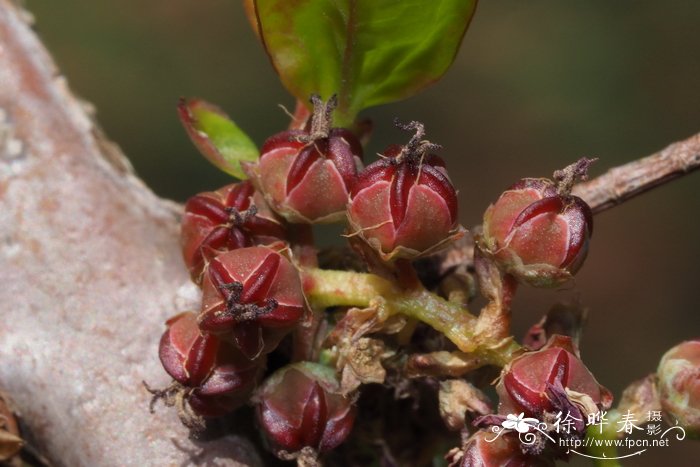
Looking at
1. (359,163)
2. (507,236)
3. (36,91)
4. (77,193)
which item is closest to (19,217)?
(77,193)

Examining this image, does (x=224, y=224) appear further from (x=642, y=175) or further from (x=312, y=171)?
(x=642, y=175)

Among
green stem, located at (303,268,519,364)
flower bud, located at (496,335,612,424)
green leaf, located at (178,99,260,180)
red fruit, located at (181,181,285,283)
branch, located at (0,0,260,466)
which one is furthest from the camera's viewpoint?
green leaf, located at (178,99,260,180)

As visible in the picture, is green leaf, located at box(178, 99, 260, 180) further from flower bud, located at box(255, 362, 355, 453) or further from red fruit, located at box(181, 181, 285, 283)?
flower bud, located at box(255, 362, 355, 453)

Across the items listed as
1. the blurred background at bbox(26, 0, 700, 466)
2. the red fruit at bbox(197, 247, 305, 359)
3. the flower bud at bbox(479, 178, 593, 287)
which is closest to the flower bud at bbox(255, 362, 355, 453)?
the red fruit at bbox(197, 247, 305, 359)

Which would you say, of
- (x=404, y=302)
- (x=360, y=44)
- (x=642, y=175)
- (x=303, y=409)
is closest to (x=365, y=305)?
(x=404, y=302)

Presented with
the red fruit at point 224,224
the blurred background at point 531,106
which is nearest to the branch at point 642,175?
the red fruit at point 224,224
